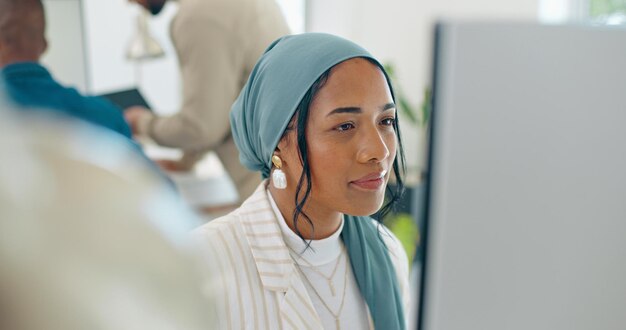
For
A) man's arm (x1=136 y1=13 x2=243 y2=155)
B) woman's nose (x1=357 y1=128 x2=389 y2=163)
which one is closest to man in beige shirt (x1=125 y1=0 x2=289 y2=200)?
man's arm (x1=136 y1=13 x2=243 y2=155)

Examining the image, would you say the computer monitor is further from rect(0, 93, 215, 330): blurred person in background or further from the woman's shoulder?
the woman's shoulder

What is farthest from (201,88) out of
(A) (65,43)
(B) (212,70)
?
(A) (65,43)

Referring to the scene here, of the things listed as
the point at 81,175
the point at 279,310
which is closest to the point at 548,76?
the point at 81,175

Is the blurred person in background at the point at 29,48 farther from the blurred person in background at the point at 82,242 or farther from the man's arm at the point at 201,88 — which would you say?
the blurred person in background at the point at 82,242

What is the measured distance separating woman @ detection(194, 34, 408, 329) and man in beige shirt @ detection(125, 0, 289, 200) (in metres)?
0.04

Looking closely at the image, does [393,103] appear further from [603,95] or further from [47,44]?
[47,44]

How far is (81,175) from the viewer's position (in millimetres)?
124

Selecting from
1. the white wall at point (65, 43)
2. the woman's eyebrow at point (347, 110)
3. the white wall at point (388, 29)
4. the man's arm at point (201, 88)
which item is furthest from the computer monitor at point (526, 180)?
the white wall at point (65, 43)

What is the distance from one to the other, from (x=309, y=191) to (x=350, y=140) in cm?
5

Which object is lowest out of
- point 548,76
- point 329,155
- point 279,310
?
point 279,310

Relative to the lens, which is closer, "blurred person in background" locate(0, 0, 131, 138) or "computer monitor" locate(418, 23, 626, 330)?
"computer monitor" locate(418, 23, 626, 330)

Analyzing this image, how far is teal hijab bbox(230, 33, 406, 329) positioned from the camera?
0.45 m

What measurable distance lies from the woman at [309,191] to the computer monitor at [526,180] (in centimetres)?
21

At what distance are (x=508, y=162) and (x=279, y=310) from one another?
11.1 inches
